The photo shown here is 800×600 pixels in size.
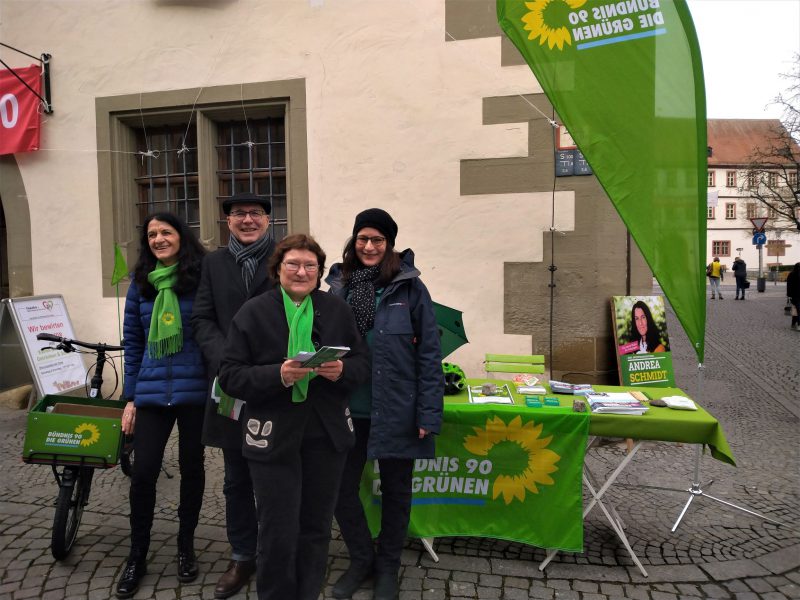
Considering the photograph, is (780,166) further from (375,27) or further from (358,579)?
(358,579)

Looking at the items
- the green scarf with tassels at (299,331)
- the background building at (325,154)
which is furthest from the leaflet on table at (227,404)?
the background building at (325,154)

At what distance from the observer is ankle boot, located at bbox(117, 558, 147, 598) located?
2.64 meters

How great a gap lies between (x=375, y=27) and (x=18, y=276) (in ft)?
15.5

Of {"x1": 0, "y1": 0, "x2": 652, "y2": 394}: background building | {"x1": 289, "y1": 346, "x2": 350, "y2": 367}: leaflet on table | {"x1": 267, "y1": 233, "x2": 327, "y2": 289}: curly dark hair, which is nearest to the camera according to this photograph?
{"x1": 289, "y1": 346, "x2": 350, "y2": 367}: leaflet on table

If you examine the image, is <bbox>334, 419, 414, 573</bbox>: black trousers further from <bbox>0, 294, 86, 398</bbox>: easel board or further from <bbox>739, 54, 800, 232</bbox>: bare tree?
<bbox>739, 54, 800, 232</bbox>: bare tree

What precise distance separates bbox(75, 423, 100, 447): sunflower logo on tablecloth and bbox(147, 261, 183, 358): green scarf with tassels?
1.90 feet

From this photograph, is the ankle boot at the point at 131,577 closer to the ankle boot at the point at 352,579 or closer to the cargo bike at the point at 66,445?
the cargo bike at the point at 66,445

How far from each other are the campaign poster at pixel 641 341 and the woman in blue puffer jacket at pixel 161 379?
3.53 meters

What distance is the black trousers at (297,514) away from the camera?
7.07ft

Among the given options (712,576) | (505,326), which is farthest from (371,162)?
(712,576)

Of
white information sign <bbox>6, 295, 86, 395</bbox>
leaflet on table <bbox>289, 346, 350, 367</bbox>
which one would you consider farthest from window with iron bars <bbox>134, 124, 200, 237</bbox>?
leaflet on table <bbox>289, 346, 350, 367</bbox>

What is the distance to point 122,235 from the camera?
6.03 metres

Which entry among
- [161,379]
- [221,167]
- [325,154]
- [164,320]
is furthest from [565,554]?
[221,167]

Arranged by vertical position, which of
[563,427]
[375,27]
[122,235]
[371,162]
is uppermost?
[375,27]
